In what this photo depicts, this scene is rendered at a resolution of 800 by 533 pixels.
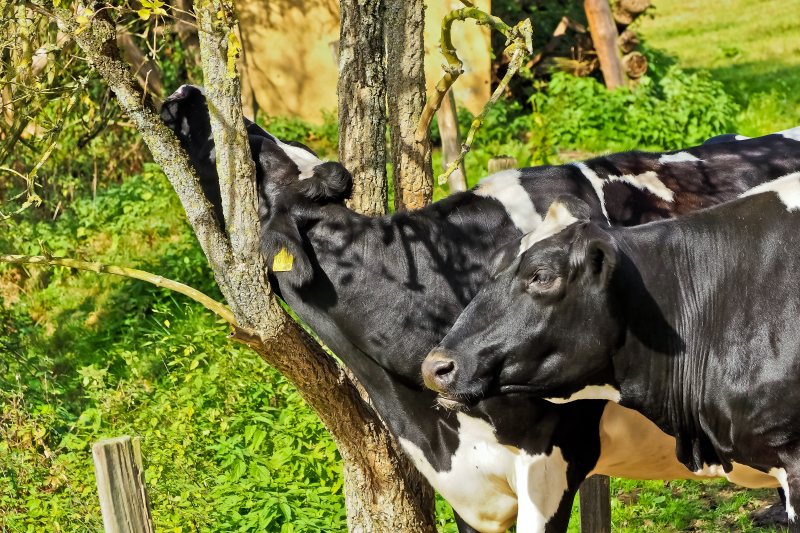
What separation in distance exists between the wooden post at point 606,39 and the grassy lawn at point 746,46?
1.58 metres

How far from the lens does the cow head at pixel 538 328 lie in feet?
13.4

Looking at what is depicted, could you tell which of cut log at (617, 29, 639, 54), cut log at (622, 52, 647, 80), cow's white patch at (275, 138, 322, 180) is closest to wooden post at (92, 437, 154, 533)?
cow's white patch at (275, 138, 322, 180)

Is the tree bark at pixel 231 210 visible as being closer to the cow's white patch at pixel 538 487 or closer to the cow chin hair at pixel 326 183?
the cow chin hair at pixel 326 183

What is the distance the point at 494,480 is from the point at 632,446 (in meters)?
0.62

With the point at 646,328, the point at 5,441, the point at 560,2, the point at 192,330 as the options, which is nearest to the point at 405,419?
the point at 646,328

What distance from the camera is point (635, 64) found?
1353 cm

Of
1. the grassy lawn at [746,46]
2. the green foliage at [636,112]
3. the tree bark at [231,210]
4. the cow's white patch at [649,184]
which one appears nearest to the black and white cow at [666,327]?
the cow's white patch at [649,184]

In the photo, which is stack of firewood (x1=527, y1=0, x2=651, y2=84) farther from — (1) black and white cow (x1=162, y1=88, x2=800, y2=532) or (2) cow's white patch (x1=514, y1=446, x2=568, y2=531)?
(2) cow's white patch (x1=514, y1=446, x2=568, y2=531)

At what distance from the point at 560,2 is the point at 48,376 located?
28.9 feet

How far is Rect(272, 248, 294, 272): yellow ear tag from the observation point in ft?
15.8

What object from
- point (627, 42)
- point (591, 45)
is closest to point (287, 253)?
point (627, 42)

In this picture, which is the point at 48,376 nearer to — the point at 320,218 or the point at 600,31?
the point at 320,218

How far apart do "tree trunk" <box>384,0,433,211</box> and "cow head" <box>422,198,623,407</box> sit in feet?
4.45

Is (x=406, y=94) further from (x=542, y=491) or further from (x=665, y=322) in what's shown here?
(x=542, y=491)
